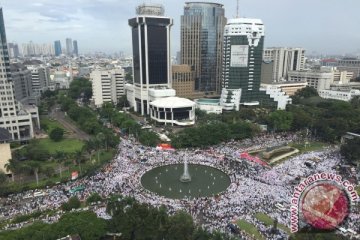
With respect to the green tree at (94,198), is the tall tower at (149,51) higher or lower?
higher

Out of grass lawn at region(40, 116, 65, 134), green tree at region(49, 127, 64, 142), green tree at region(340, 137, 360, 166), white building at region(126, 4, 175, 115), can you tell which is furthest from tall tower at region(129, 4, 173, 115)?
green tree at region(340, 137, 360, 166)

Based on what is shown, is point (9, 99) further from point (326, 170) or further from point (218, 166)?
point (326, 170)

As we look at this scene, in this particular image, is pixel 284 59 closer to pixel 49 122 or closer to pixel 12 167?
pixel 49 122

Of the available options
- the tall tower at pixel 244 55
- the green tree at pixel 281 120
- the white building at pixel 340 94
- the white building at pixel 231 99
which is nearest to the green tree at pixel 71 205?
the green tree at pixel 281 120

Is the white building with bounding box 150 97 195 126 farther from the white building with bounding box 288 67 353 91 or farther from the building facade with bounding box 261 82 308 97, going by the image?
the white building with bounding box 288 67 353 91

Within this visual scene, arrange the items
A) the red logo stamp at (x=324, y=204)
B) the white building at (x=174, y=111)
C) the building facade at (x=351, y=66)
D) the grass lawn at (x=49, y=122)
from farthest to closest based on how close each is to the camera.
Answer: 1. the building facade at (x=351, y=66)
2. the white building at (x=174, y=111)
3. the grass lawn at (x=49, y=122)
4. the red logo stamp at (x=324, y=204)

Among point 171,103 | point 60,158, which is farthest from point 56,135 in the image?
point 171,103

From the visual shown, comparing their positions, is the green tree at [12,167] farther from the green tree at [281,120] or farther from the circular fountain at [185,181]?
the green tree at [281,120]

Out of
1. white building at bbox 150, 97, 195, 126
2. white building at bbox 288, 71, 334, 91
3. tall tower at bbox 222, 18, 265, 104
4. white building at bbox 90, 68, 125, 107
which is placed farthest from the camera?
white building at bbox 288, 71, 334, 91
